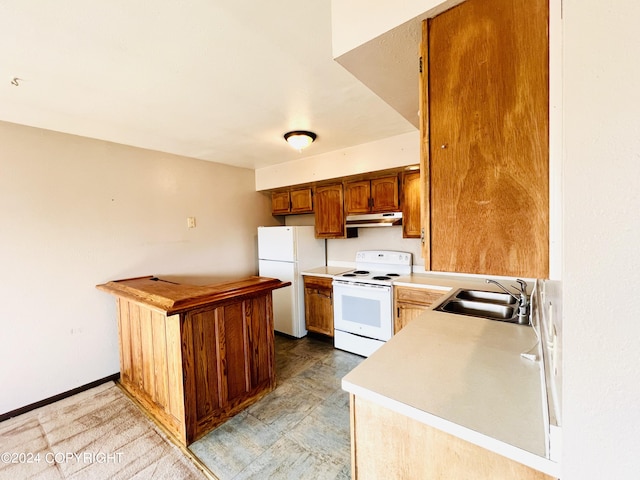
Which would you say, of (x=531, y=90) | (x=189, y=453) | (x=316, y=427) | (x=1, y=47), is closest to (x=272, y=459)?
(x=316, y=427)

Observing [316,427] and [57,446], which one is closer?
[57,446]

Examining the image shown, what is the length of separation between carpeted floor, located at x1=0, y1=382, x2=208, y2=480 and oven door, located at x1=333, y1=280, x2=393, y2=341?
185 centimetres

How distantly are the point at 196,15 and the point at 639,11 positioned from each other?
142 cm

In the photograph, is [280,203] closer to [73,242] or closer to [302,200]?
[302,200]

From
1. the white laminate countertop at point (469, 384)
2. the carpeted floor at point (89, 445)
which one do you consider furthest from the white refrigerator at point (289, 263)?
the white laminate countertop at point (469, 384)

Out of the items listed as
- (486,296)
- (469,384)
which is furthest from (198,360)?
(486,296)

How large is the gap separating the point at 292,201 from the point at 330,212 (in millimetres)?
747

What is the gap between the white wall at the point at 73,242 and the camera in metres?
2.17

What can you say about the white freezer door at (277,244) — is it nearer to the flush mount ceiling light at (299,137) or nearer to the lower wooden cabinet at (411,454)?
the flush mount ceiling light at (299,137)

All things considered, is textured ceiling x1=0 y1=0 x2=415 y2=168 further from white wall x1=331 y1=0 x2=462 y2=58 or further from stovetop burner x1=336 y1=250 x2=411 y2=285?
stovetop burner x1=336 y1=250 x2=411 y2=285

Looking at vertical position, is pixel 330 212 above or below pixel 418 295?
above

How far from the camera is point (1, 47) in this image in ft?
4.34

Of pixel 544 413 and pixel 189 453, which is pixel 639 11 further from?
pixel 189 453

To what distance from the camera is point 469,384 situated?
0.95m
